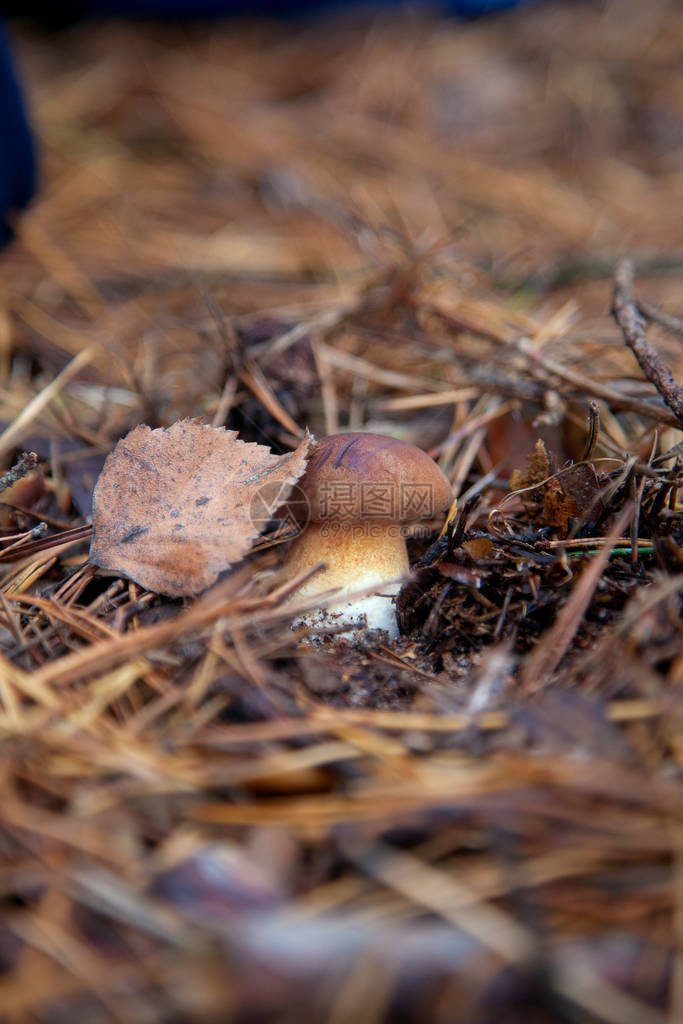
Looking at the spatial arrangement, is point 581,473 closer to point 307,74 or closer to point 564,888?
point 564,888

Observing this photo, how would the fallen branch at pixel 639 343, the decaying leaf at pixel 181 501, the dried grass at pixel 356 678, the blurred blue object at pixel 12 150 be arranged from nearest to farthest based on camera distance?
the dried grass at pixel 356 678 < the decaying leaf at pixel 181 501 < the fallen branch at pixel 639 343 < the blurred blue object at pixel 12 150

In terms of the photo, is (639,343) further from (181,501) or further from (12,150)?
(12,150)

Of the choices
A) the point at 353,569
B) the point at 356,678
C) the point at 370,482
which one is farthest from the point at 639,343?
the point at 356,678

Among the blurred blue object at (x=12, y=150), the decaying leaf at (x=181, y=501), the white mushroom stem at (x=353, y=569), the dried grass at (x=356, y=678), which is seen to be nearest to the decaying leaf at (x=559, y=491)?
the dried grass at (x=356, y=678)

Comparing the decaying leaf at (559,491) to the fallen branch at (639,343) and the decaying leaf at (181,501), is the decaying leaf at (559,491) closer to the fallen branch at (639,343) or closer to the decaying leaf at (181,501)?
the fallen branch at (639,343)

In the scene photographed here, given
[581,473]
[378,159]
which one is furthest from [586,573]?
[378,159]

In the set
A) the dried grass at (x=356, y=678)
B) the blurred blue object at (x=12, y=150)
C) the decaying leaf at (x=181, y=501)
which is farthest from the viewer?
the blurred blue object at (x=12, y=150)
